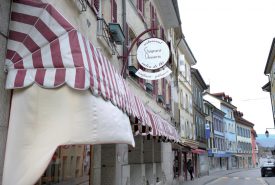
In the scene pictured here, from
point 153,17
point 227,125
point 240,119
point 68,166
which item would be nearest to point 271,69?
point 227,125

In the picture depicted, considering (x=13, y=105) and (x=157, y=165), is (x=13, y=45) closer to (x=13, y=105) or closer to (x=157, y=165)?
(x=13, y=105)

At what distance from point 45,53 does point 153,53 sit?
5.78m

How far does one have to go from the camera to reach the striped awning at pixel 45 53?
15.9 feet

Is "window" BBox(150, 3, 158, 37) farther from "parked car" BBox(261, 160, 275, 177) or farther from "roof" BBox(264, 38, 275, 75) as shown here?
"parked car" BBox(261, 160, 275, 177)

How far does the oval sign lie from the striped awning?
5.01 meters

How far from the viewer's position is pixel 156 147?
1842 cm

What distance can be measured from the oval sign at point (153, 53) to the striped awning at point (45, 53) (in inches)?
197

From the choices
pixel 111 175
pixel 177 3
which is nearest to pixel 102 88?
pixel 111 175

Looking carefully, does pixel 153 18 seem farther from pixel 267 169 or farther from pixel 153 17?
pixel 267 169

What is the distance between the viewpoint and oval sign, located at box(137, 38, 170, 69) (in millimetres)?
10312

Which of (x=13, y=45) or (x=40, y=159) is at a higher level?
(x=13, y=45)

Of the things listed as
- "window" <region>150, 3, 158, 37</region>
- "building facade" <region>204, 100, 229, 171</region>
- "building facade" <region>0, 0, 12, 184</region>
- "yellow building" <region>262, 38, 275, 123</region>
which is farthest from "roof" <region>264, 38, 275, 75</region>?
"building facade" <region>0, 0, 12, 184</region>

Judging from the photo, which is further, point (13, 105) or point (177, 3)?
point (177, 3)

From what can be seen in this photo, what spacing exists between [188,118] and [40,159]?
31.2 meters
